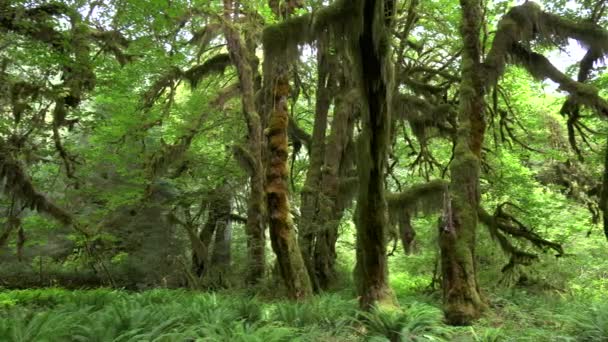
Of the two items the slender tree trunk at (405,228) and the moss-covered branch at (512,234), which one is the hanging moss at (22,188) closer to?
the slender tree trunk at (405,228)

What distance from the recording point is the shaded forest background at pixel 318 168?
6719 millimetres

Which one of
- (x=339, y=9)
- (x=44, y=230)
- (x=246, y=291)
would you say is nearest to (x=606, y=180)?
(x=339, y=9)

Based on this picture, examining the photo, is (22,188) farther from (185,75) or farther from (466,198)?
(466,198)

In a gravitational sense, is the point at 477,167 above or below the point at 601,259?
above

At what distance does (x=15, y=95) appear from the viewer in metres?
9.55

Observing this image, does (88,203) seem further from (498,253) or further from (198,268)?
(498,253)

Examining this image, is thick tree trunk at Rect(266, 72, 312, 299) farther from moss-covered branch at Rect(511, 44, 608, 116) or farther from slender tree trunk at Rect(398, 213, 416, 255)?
moss-covered branch at Rect(511, 44, 608, 116)

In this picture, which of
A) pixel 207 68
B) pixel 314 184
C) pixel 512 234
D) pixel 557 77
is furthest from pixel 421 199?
pixel 207 68

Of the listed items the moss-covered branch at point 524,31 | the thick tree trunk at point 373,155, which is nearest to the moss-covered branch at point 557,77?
the moss-covered branch at point 524,31

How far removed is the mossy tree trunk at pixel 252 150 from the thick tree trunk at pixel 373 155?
15.1ft

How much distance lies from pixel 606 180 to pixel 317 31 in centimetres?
513

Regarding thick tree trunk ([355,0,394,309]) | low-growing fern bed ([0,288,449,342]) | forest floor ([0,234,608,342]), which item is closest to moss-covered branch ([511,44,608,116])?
forest floor ([0,234,608,342])

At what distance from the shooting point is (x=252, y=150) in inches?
450

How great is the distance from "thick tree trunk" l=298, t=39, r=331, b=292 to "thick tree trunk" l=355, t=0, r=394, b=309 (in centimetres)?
416
